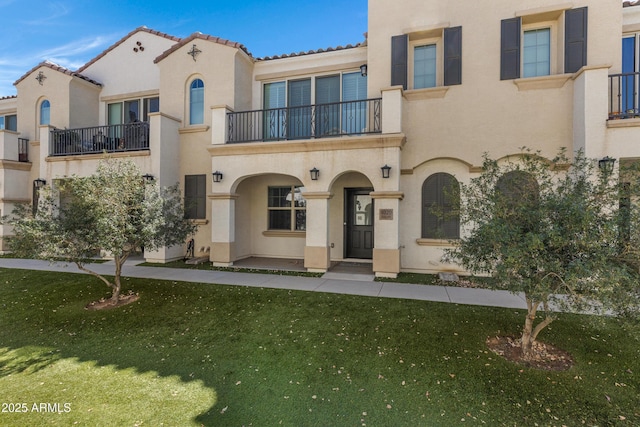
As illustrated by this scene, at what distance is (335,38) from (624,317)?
437 inches

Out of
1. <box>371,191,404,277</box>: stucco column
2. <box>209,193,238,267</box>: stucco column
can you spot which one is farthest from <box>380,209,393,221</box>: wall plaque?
<box>209,193,238,267</box>: stucco column

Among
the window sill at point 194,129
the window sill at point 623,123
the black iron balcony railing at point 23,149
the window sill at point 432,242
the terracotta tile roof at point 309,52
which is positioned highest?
the terracotta tile roof at point 309,52

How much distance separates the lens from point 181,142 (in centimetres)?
1123

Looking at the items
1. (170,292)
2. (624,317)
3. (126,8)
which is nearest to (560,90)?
(624,317)

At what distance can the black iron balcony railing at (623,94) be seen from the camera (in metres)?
7.53

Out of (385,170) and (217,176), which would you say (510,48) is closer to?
(385,170)

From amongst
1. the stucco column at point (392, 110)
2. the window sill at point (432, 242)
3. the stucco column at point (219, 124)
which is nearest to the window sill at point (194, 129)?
the stucco column at point (219, 124)

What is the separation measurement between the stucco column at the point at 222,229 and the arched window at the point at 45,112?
32.1 feet

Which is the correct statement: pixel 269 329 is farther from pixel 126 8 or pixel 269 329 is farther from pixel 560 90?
pixel 126 8

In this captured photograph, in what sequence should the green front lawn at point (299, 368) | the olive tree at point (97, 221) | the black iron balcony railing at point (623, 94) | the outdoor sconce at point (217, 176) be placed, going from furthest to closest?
the outdoor sconce at point (217, 176) < the black iron balcony railing at point (623, 94) < the olive tree at point (97, 221) < the green front lawn at point (299, 368)

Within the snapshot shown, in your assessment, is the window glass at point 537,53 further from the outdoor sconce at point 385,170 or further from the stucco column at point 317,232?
the stucco column at point 317,232

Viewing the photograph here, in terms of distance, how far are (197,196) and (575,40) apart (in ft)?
40.5

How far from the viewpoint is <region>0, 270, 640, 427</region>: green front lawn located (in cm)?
312

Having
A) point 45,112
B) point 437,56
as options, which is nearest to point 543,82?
point 437,56
